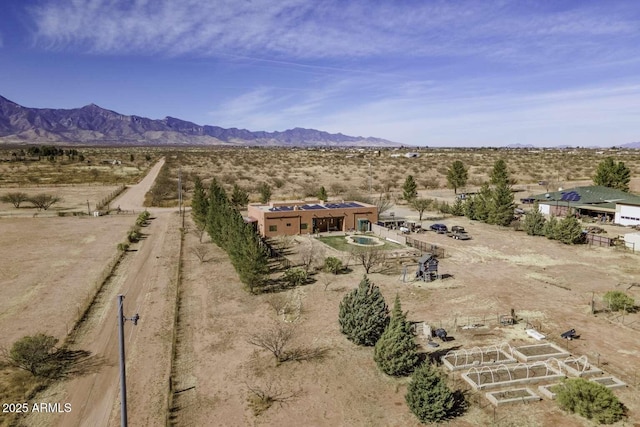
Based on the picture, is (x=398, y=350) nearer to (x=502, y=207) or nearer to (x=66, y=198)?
(x=502, y=207)

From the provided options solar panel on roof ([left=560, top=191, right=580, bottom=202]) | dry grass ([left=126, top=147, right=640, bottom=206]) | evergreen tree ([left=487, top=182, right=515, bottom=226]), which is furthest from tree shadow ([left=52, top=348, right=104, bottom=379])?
solar panel on roof ([left=560, top=191, right=580, bottom=202])

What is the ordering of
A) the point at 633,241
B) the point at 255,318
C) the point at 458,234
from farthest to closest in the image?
the point at 458,234, the point at 633,241, the point at 255,318

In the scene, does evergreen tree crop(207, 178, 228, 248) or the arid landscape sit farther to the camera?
evergreen tree crop(207, 178, 228, 248)

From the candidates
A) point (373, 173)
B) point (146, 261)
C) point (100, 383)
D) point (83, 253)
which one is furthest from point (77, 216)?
point (373, 173)

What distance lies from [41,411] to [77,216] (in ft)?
186

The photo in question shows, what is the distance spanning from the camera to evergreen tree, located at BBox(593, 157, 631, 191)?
76938 millimetres

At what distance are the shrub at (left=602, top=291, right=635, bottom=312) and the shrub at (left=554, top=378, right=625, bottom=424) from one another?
12.8 meters

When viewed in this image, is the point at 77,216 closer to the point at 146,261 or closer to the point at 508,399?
the point at 146,261

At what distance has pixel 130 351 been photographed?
2464 cm

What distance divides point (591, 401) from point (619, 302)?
14.5 metres

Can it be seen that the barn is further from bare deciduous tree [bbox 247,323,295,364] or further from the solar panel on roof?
bare deciduous tree [bbox 247,323,295,364]

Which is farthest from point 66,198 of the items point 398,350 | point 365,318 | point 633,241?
point 633,241

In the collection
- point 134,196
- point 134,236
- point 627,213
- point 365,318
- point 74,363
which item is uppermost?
point 627,213

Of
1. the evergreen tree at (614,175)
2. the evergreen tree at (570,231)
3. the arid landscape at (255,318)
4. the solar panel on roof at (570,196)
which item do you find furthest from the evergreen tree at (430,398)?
the evergreen tree at (614,175)
